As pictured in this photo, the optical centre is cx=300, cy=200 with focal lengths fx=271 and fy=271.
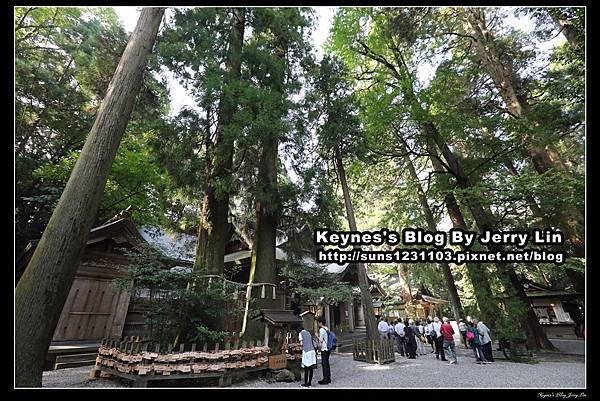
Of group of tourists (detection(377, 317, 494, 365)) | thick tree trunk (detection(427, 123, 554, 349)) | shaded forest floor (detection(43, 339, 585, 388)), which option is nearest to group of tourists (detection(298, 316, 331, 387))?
shaded forest floor (detection(43, 339, 585, 388))

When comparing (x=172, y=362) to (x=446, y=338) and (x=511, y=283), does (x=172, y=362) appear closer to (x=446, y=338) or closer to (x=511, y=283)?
(x=446, y=338)

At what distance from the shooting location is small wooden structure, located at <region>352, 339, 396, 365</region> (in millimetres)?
7995

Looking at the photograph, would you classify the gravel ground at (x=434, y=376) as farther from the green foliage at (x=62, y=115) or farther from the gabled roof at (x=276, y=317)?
the green foliage at (x=62, y=115)

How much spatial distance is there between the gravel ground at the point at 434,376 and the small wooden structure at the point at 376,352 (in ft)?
1.09

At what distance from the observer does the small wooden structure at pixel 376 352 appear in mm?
7995

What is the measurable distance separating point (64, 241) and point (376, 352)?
317 inches

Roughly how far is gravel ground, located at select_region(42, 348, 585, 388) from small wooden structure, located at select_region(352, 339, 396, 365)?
1.09 ft

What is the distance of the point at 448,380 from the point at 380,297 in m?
11.1

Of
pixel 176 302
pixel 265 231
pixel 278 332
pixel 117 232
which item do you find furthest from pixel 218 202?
pixel 117 232

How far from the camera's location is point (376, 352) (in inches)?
316

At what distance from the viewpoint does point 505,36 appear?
11.2 m

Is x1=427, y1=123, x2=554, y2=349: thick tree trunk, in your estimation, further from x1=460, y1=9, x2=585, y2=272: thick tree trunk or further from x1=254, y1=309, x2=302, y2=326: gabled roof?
x1=254, y1=309, x2=302, y2=326: gabled roof

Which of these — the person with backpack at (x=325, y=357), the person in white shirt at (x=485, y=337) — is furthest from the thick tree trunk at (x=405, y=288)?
the person with backpack at (x=325, y=357)
